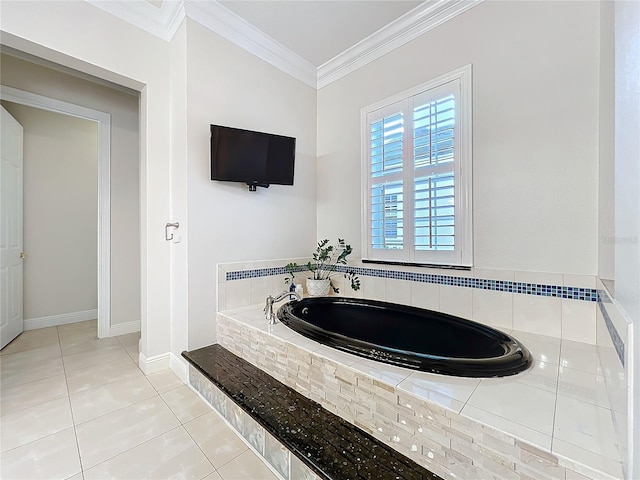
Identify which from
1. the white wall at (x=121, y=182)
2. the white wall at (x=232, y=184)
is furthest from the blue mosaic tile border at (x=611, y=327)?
the white wall at (x=121, y=182)

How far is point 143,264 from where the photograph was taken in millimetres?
2221

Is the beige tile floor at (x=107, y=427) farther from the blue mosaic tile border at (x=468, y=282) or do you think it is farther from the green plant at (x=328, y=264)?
the green plant at (x=328, y=264)

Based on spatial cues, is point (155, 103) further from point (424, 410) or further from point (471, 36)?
point (424, 410)

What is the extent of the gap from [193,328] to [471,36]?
282 cm

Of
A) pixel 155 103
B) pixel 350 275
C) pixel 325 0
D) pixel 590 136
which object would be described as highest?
pixel 325 0

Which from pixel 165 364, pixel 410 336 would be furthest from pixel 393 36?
pixel 165 364

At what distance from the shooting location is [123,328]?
9.99ft

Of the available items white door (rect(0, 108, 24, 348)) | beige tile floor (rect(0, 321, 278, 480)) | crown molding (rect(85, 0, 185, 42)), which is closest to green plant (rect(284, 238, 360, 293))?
beige tile floor (rect(0, 321, 278, 480))

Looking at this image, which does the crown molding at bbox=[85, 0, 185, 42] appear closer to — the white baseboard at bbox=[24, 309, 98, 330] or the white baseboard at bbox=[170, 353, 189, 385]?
the white baseboard at bbox=[170, 353, 189, 385]

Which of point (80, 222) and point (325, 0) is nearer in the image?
point (325, 0)

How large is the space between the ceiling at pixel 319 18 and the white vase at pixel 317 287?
2123mm

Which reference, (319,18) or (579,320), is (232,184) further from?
(579,320)

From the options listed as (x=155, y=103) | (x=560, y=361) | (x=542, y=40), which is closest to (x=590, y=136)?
(x=542, y=40)

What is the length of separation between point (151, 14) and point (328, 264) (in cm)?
250
